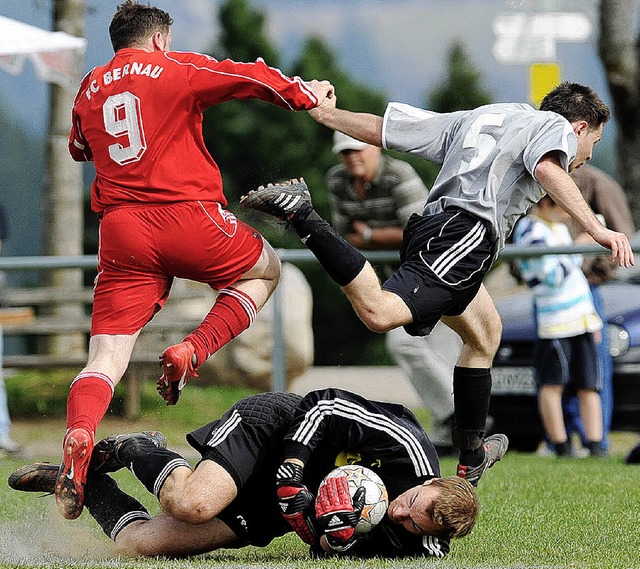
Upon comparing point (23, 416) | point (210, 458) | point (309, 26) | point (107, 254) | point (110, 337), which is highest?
point (309, 26)

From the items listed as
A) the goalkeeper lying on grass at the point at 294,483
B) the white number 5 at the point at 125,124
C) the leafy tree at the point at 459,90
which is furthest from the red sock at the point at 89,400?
the leafy tree at the point at 459,90

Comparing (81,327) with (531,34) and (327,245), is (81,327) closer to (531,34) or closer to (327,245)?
(531,34)

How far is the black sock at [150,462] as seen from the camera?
5.29m

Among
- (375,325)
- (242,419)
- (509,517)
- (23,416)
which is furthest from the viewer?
(23,416)

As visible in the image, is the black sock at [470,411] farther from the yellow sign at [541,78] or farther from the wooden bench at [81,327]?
the yellow sign at [541,78]

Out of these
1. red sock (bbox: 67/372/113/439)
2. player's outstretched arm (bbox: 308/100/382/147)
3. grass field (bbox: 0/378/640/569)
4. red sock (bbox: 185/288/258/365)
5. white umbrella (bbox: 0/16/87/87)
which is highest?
white umbrella (bbox: 0/16/87/87)

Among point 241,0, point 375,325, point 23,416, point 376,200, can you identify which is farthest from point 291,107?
point 241,0

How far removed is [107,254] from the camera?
6.10 metres

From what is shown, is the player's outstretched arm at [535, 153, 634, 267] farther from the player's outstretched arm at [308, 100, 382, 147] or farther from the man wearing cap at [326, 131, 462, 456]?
the man wearing cap at [326, 131, 462, 456]

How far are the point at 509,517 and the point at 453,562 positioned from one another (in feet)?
4.73

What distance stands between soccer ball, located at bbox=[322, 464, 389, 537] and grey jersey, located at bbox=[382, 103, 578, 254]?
1560 millimetres

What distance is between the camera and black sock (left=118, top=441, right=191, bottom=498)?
5285mm

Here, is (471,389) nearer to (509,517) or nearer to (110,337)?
(509,517)

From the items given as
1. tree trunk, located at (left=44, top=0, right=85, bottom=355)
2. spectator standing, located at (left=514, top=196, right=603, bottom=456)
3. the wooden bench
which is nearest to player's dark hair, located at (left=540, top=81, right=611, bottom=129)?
spectator standing, located at (left=514, top=196, right=603, bottom=456)
